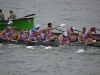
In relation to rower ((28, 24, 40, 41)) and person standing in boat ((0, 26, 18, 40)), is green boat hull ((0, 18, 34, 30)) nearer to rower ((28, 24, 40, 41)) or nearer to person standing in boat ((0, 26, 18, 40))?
person standing in boat ((0, 26, 18, 40))

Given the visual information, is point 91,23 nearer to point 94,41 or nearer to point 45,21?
point 45,21

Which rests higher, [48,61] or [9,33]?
[9,33]

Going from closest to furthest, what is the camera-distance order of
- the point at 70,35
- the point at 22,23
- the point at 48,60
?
the point at 48,60
the point at 70,35
the point at 22,23

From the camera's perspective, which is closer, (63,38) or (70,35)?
(63,38)

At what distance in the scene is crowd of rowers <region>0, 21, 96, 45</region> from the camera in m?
37.4

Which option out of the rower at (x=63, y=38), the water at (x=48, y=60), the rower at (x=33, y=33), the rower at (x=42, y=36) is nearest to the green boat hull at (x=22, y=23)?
the water at (x=48, y=60)

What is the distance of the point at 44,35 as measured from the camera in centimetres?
3875

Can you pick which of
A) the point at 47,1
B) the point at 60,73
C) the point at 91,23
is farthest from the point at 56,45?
the point at 47,1

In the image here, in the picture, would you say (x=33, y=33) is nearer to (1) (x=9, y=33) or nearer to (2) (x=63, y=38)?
(1) (x=9, y=33)

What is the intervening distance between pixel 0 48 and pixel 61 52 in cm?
518

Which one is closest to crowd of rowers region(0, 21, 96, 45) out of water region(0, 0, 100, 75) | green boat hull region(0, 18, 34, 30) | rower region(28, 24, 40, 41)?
rower region(28, 24, 40, 41)

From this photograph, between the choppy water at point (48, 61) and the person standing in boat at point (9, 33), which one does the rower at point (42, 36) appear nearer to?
the choppy water at point (48, 61)

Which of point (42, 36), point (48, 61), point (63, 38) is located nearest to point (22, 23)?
point (42, 36)

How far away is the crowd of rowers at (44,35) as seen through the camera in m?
37.4
